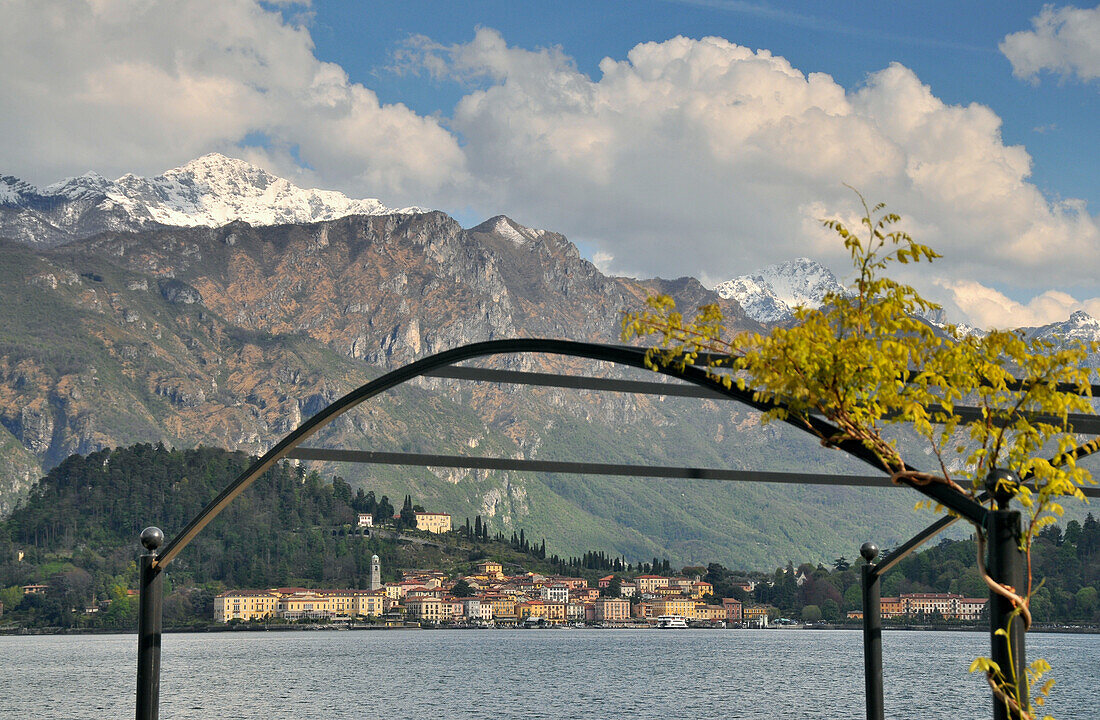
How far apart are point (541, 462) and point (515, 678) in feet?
195

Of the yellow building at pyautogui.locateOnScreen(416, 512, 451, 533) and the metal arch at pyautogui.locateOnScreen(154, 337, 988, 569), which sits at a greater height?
the metal arch at pyautogui.locateOnScreen(154, 337, 988, 569)

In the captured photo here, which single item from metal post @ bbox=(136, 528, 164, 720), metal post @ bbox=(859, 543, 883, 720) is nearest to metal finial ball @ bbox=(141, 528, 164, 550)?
metal post @ bbox=(136, 528, 164, 720)

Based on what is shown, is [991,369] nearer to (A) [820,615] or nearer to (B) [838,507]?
(A) [820,615]

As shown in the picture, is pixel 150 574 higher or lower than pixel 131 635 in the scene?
higher

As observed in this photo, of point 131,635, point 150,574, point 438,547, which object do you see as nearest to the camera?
point 150,574

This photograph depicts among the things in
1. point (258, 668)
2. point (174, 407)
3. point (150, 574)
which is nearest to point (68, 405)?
point (174, 407)

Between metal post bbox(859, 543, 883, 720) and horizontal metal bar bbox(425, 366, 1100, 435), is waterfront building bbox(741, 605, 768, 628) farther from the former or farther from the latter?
horizontal metal bar bbox(425, 366, 1100, 435)

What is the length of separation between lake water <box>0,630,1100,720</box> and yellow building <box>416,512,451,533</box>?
107 ft

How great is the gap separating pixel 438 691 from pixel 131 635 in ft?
174

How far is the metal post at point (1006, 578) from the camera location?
9.33 feet

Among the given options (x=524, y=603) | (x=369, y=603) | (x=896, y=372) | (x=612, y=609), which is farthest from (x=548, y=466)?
(x=612, y=609)

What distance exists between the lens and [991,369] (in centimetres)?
324

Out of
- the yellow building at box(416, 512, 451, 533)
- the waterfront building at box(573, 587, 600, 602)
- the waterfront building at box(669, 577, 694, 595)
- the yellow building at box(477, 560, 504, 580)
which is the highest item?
the yellow building at box(416, 512, 451, 533)

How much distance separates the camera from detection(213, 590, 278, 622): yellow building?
102562 millimetres
